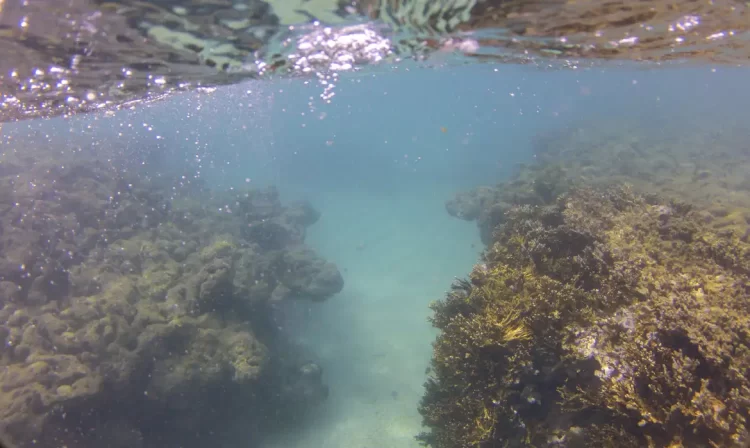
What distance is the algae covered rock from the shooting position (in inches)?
183

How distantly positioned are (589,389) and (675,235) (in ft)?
15.5

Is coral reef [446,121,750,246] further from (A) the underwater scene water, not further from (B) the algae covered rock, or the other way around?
(B) the algae covered rock

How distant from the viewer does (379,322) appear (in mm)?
19094

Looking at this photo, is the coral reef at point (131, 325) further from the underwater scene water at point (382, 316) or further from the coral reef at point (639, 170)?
the coral reef at point (639, 170)

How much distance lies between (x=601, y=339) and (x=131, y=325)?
12.2 metres

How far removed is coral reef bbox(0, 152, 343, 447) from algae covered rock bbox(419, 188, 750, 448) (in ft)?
23.4

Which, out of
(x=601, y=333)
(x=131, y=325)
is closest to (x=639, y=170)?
(x=601, y=333)

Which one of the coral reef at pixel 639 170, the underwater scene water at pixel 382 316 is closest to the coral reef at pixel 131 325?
the underwater scene water at pixel 382 316

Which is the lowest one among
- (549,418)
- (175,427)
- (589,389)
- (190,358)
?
(175,427)

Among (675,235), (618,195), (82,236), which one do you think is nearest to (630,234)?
(675,235)

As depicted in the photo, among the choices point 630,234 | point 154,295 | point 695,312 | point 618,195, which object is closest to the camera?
point 695,312

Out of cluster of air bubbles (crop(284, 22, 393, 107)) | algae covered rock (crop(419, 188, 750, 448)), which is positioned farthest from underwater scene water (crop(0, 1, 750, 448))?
cluster of air bubbles (crop(284, 22, 393, 107))

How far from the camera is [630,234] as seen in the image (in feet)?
26.2

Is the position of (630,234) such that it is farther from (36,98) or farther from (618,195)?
(36,98)
